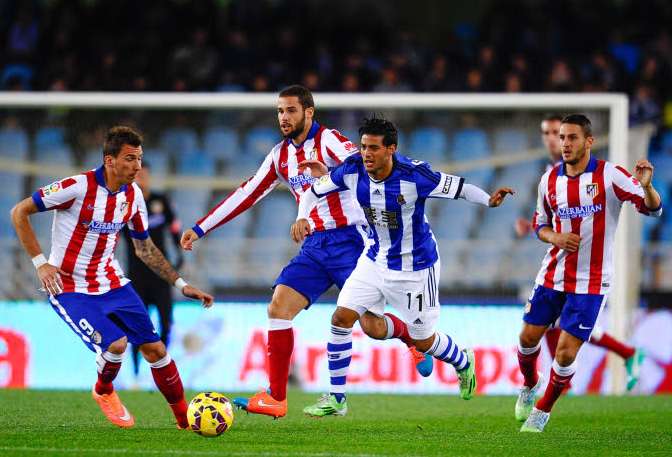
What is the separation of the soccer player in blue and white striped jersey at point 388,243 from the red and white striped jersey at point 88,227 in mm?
1275

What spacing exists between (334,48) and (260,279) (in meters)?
5.33

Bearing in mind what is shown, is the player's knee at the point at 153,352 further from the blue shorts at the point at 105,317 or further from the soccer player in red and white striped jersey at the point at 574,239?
the soccer player in red and white striped jersey at the point at 574,239

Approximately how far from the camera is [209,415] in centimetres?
744

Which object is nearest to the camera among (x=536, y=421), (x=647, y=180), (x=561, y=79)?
(x=647, y=180)

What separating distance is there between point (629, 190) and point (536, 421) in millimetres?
1722

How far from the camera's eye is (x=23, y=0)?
60.1 feet

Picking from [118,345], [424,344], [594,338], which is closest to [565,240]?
[424,344]

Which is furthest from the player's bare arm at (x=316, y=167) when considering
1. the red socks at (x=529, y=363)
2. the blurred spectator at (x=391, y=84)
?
the blurred spectator at (x=391, y=84)

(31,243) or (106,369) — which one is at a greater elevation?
(31,243)

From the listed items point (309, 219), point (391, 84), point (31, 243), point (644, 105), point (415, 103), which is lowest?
point (31, 243)

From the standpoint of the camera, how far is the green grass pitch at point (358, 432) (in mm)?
6977

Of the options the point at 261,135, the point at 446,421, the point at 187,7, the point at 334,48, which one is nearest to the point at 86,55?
the point at 187,7

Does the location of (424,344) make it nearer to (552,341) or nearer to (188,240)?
(188,240)

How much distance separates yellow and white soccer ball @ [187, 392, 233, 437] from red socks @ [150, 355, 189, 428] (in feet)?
1.70
